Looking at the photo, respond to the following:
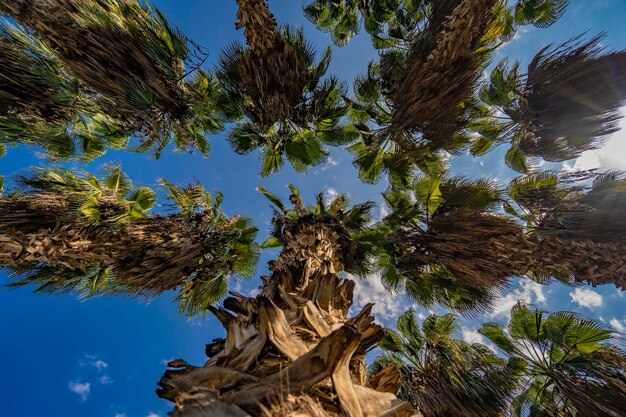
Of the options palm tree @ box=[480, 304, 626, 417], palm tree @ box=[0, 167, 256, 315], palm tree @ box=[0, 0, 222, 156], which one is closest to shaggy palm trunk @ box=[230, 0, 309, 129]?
palm tree @ box=[0, 0, 222, 156]

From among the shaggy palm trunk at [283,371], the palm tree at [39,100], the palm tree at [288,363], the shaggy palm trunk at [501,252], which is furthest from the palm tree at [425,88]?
the palm tree at [39,100]

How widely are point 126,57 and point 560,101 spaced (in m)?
7.01

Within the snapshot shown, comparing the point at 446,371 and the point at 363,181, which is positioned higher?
the point at 363,181

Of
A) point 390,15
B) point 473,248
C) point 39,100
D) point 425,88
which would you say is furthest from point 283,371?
point 390,15

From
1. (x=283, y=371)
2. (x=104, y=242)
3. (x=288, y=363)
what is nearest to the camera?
(x=283, y=371)

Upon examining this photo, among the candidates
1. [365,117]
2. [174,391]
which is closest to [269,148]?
[365,117]

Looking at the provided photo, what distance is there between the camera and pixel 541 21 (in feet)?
20.3

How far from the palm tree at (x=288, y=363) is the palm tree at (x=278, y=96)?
3.88 meters

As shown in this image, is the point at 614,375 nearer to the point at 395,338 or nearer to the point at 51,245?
the point at 395,338

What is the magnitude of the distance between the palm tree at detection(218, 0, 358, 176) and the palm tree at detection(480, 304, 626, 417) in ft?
18.8

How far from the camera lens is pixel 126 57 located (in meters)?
4.25

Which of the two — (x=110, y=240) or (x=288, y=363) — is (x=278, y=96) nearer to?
(x=110, y=240)

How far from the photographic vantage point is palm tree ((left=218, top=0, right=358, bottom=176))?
4934 millimetres

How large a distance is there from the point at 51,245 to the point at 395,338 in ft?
23.0
